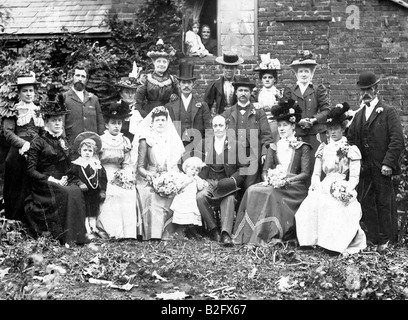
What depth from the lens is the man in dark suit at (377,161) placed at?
8438 millimetres

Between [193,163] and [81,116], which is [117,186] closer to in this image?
[193,163]

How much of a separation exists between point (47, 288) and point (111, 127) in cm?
275

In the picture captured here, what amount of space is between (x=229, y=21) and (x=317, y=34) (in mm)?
1593

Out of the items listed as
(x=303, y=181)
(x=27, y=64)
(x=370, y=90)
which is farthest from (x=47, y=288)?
(x=27, y=64)

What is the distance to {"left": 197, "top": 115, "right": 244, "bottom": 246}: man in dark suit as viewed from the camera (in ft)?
27.6

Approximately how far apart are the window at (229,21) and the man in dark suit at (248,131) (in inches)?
157

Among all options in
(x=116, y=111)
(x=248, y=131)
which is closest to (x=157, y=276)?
(x=116, y=111)

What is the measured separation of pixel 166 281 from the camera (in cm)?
688

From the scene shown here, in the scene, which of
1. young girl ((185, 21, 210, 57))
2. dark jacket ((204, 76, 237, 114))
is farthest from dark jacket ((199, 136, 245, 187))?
young girl ((185, 21, 210, 57))

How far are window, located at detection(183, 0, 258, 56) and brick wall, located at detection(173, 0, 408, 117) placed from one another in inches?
20.8

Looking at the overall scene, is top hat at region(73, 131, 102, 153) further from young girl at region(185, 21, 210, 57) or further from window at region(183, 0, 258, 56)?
window at region(183, 0, 258, 56)

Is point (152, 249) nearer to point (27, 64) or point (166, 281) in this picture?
point (166, 281)

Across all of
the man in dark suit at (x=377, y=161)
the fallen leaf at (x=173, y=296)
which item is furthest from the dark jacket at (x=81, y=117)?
the fallen leaf at (x=173, y=296)

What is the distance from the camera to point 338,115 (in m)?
8.31
